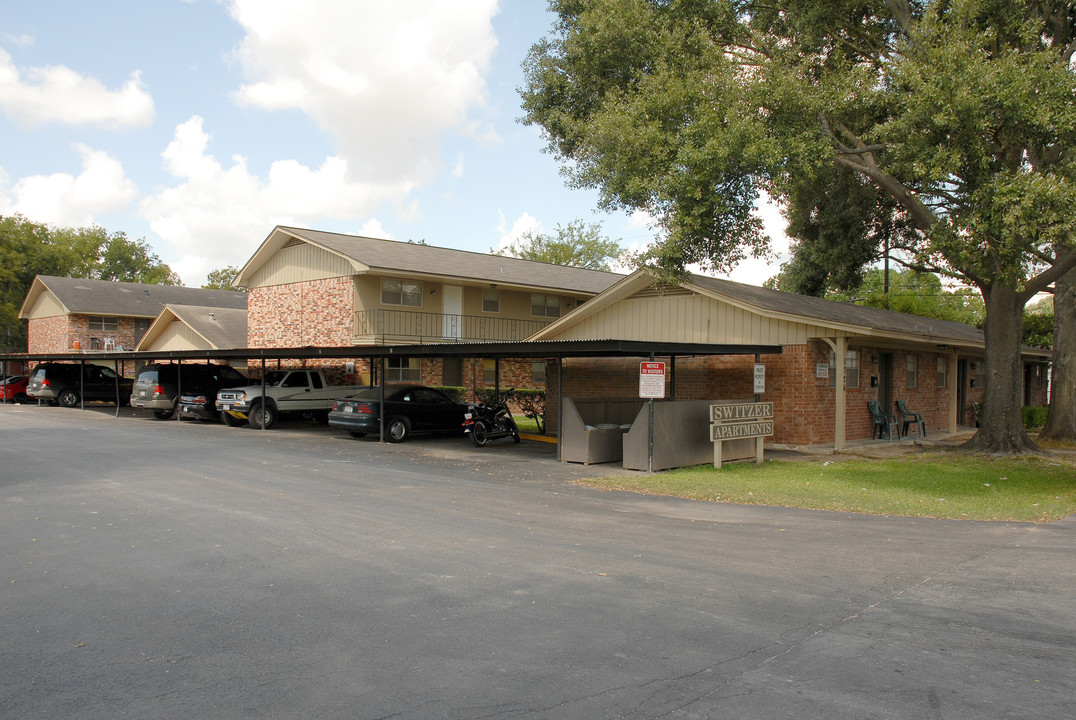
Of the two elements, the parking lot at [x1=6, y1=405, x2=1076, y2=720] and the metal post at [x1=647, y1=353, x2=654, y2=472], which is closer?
the parking lot at [x1=6, y1=405, x2=1076, y2=720]

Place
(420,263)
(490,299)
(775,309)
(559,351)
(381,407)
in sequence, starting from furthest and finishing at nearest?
(490,299), (420,263), (381,407), (775,309), (559,351)

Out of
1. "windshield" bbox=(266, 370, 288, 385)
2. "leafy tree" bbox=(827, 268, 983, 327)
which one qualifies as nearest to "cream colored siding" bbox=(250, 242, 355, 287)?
"windshield" bbox=(266, 370, 288, 385)

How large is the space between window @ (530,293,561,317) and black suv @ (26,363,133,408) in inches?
660

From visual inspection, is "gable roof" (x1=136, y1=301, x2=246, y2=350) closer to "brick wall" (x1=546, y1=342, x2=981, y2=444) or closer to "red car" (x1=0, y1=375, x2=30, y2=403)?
"red car" (x1=0, y1=375, x2=30, y2=403)

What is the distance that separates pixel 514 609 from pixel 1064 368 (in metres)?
22.6

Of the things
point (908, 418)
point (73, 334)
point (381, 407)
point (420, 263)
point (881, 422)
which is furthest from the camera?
point (73, 334)

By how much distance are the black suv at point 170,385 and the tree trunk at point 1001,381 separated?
838 inches

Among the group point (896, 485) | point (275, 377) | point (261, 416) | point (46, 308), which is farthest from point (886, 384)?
point (46, 308)

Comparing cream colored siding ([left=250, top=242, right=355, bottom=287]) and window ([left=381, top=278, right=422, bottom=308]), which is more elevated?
cream colored siding ([left=250, top=242, right=355, bottom=287])

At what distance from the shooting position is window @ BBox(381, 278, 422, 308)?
92.6 feet

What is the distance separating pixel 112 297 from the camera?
45688 millimetres

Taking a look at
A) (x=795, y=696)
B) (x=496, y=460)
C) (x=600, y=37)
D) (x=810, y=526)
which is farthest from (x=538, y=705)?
(x=600, y=37)

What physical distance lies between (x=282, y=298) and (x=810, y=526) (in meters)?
26.0

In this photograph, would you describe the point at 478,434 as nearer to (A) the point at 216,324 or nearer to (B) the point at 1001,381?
(B) the point at 1001,381
